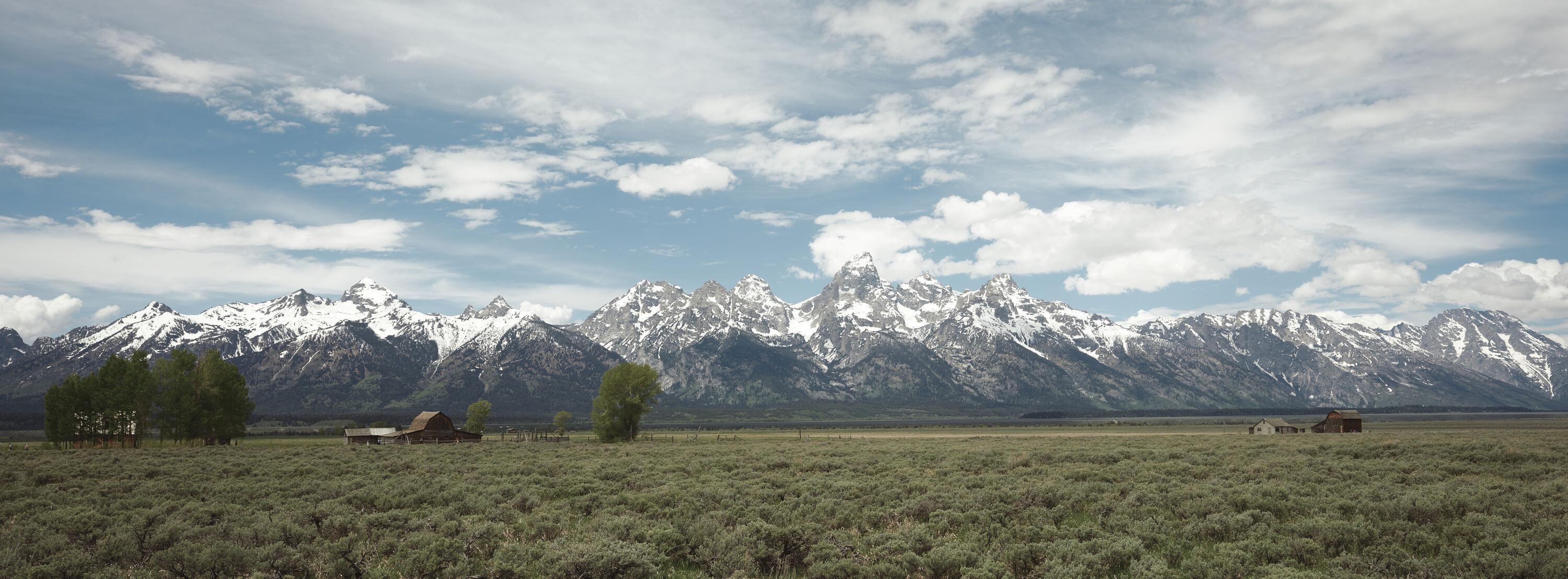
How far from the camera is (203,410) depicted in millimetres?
75812

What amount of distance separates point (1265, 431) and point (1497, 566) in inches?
3674

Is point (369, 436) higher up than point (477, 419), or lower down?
lower down

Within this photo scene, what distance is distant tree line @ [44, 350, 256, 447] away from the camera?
73.1 meters

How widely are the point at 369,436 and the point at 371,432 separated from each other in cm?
222

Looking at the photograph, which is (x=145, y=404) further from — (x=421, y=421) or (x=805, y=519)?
(x=805, y=519)

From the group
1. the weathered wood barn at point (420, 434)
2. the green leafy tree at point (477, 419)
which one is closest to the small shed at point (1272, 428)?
the weathered wood barn at point (420, 434)

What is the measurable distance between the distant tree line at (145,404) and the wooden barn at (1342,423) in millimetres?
131121

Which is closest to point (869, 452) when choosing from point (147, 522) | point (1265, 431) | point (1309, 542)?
point (1309, 542)

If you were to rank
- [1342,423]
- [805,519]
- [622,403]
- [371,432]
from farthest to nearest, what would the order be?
1. [1342,423]
2. [371,432]
3. [622,403]
4. [805,519]

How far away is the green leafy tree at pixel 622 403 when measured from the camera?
8888 cm

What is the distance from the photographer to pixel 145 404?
74562 millimetres

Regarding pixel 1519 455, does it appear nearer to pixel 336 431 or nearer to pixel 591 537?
pixel 591 537

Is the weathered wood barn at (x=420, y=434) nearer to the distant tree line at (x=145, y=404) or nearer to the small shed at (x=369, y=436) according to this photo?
the small shed at (x=369, y=436)

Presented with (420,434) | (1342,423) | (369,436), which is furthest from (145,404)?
(1342,423)
